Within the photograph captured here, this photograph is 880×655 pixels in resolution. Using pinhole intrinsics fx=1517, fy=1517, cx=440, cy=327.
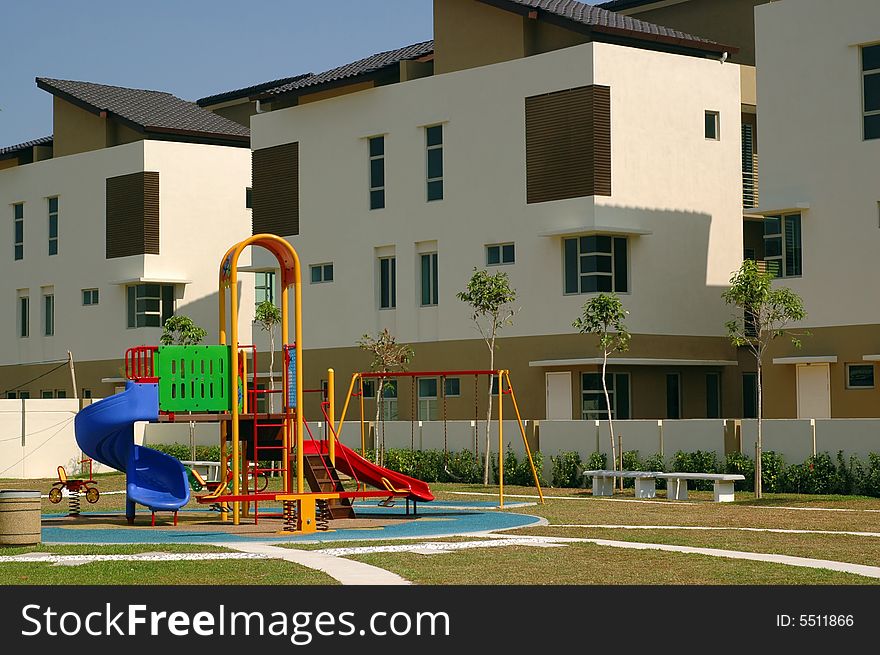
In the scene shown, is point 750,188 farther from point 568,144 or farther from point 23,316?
point 23,316

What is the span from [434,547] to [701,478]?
11.5 metres

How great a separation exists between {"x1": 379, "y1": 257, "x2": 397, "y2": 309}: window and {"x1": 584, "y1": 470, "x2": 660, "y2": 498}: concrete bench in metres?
16.0

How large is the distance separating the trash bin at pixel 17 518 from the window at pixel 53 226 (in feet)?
139

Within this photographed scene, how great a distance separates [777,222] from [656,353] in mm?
5967

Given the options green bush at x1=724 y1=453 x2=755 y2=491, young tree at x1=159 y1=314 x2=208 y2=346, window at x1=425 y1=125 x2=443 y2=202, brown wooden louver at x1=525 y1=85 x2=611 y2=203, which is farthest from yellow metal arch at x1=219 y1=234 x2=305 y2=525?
young tree at x1=159 y1=314 x2=208 y2=346

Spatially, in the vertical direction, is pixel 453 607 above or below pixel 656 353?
below

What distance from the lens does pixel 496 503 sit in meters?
31.7

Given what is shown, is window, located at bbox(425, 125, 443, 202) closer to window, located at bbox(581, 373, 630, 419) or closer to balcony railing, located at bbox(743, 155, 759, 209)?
window, located at bbox(581, 373, 630, 419)

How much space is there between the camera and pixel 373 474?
28031 mm

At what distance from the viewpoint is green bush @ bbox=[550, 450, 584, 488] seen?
37.1 metres

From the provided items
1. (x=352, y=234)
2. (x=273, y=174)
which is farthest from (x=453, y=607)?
(x=273, y=174)

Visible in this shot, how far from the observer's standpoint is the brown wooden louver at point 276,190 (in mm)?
52531

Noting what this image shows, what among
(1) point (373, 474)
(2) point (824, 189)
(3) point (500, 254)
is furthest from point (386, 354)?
(1) point (373, 474)

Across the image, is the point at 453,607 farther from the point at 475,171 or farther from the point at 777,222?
the point at 475,171
